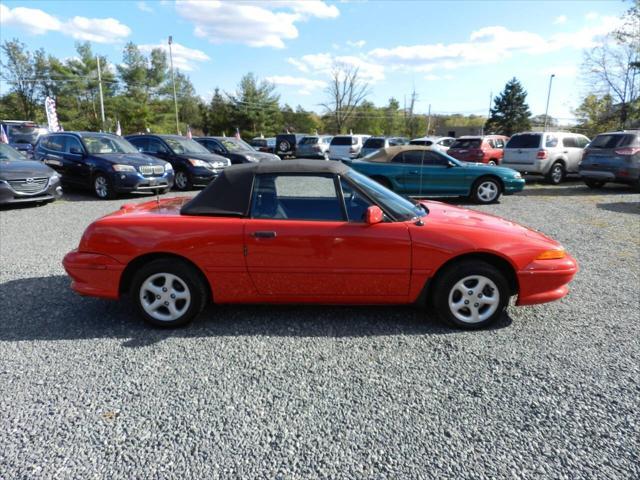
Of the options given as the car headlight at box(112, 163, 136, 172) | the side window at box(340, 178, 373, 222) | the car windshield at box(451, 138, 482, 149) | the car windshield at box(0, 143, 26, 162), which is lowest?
the car headlight at box(112, 163, 136, 172)

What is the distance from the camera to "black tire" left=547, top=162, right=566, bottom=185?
44.2 ft

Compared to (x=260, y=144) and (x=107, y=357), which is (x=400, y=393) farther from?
(x=260, y=144)

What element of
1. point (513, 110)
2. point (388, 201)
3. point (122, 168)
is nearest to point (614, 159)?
point (388, 201)

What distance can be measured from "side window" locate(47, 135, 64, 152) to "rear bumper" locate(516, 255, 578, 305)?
11.9 meters

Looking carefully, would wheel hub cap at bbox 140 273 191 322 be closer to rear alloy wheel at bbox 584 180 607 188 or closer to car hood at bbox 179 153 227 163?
car hood at bbox 179 153 227 163

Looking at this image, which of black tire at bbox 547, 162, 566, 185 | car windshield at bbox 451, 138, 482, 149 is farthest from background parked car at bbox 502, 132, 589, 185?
car windshield at bbox 451, 138, 482, 149

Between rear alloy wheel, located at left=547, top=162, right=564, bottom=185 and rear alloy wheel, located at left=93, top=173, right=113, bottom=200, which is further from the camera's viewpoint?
rear alloy wheel, located at left=547, top=162, right=564, bottom=185

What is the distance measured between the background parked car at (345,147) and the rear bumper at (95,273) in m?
18.1

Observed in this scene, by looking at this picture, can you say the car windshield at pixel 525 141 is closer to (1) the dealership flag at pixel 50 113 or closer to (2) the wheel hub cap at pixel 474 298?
(2) the wheel hub cap at pixel 474 298

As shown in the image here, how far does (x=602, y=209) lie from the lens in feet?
30.8

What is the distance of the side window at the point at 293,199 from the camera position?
136 inches

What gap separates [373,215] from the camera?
3.26m

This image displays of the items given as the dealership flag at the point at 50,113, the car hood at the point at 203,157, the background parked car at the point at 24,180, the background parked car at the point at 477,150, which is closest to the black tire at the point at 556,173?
the background parked car at the point at 477,150

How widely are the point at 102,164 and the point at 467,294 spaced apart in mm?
9817
